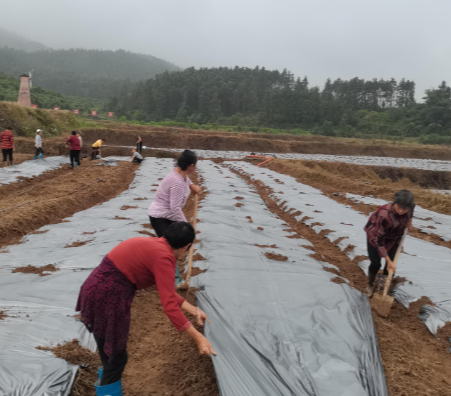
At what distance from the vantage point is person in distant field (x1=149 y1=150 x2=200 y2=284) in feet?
11.1

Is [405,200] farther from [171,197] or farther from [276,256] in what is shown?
[171,197]

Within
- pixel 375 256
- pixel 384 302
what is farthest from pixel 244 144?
pixel 384 302

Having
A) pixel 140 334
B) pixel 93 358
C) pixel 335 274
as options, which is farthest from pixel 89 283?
pixel 335 274

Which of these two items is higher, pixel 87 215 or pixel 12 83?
pixel 12 83

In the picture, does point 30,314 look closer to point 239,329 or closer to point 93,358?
point 93,358

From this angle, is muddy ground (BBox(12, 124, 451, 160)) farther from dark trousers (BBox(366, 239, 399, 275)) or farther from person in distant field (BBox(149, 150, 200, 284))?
dark trousers (BBox(366, 239, 399, 275))

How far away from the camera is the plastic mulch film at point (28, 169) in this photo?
31.9 ft

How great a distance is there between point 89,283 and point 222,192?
7331mm

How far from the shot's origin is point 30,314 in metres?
2.79

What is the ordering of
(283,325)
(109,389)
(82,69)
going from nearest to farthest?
1. (109,389)
2. (283,325)
3. (82,69)

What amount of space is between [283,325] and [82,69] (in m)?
174

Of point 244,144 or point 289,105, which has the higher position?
point 289,105

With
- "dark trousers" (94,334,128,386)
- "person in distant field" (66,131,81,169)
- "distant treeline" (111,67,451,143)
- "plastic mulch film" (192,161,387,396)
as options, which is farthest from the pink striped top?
"distant treeline" (111,67,451,143)

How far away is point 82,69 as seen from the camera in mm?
152750
